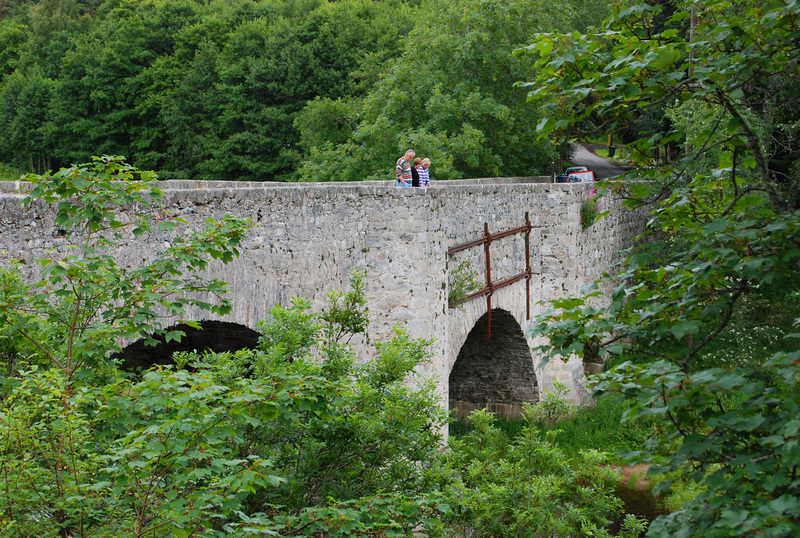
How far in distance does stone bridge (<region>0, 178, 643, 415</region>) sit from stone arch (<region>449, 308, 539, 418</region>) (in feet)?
0.07

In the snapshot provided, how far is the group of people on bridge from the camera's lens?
1090 cm

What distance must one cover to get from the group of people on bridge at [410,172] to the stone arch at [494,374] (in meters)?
4.11

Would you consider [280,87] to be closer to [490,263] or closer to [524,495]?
[490,263]

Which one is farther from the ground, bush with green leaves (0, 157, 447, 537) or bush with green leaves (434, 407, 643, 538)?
bush with green leaves (0, 157, 447, 537)

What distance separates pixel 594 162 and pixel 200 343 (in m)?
31.0

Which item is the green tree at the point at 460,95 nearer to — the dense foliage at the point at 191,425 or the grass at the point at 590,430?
the grass at the point at 590,430

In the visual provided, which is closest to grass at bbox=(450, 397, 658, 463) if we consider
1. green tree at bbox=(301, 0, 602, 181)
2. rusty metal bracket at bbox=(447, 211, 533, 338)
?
rusty metal bracket at bbox=(447, 211, 533, 338)

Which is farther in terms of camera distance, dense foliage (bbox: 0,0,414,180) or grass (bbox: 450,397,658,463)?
dense foliage (bbox: 0,0,414,180)

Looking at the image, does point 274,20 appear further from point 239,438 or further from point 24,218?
point 239,438

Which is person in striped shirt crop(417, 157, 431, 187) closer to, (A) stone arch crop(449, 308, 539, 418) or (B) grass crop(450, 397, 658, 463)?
(A) stone arch crop(449, 308, 539, 418)

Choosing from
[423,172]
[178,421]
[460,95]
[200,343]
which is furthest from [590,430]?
[178,421]

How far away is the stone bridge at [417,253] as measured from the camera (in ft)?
26.0

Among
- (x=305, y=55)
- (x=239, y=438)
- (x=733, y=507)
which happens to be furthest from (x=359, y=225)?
(x=305, y=55)

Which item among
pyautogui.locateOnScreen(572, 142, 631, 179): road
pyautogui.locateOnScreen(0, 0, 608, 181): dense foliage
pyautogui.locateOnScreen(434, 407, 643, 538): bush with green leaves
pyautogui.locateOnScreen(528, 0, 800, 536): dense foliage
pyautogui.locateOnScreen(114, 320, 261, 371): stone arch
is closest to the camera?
pyautogui.locateOnScreen(528, 0, 800, 536): dense foliage
